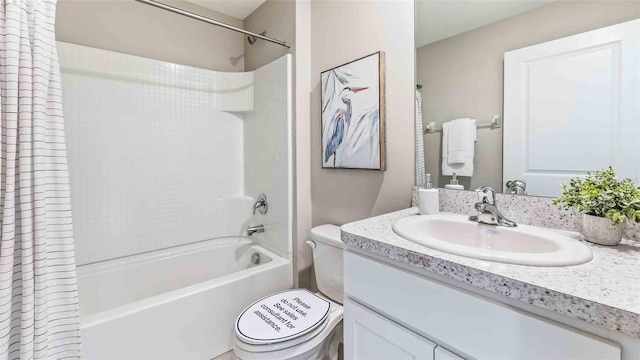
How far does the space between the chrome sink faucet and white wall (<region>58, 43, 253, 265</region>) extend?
5.67ft

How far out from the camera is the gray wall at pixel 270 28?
182cm

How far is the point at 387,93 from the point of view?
1.39 metres

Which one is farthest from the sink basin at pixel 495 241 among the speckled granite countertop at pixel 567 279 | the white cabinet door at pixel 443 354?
the white cabinet door at pixel 443 354

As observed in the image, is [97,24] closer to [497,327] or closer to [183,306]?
[183,306]

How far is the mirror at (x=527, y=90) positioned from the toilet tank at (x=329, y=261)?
1.97 feet

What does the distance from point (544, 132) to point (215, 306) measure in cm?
170

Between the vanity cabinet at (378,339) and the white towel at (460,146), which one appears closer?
the vanity cabinet at (378,339)

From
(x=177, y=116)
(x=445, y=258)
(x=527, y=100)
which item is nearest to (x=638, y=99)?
(x=527, y=100)

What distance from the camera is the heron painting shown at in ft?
4.59

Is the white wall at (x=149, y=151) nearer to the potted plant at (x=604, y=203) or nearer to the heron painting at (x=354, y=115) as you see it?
the heron painting at (x=354, y=115)

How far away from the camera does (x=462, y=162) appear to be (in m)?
1.17

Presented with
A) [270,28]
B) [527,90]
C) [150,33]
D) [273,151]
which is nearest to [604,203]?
[527,90]

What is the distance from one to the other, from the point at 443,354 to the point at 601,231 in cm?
55

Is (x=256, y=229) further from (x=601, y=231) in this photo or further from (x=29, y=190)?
(x=601, y=231)
